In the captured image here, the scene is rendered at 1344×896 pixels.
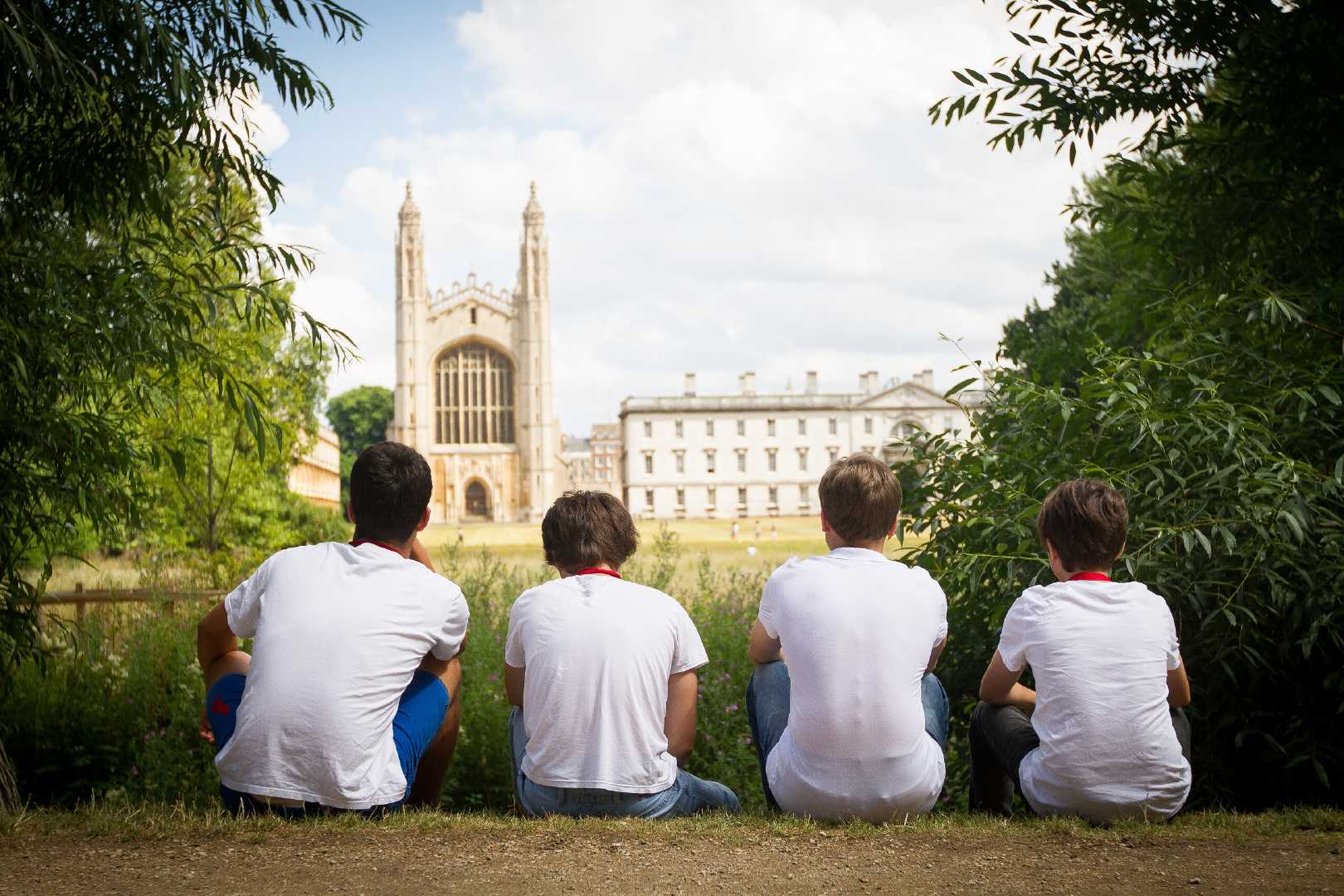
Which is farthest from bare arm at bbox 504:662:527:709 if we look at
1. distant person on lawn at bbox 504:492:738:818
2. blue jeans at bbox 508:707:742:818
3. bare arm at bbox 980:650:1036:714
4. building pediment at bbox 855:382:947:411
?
building pediment at bbox 855:382:947:411

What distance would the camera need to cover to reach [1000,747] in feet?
10.8

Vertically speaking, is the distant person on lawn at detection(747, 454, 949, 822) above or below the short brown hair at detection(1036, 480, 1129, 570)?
below

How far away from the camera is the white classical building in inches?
2972

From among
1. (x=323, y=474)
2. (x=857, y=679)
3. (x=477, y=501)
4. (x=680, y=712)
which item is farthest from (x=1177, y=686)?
(x=477, y=501)

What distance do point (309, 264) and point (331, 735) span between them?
237 centimetres

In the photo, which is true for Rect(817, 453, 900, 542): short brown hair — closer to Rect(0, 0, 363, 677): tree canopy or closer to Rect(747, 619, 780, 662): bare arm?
Rect(747, 619, 780, 662): bare arm

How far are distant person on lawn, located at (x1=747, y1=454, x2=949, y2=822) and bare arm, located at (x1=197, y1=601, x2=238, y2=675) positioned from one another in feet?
4.86

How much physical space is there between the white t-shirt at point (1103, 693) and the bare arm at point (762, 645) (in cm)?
65

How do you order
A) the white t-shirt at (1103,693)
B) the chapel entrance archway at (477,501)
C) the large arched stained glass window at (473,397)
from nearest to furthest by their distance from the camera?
1. the white t-shirt at (1103,693)
2. the chapel entrance archway at (477,501)
3. the large arched stained glass window at (473,397)

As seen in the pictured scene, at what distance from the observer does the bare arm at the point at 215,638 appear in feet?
9.93

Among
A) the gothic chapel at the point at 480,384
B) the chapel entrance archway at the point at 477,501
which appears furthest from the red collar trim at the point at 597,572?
the chapel entrance archway at the point at 477,501

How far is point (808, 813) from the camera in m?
3.08

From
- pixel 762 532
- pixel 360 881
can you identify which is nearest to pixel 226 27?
pixel 360 881

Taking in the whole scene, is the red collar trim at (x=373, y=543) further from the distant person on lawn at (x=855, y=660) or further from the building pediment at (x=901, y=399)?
the building pediment at (x=901, y=399)
